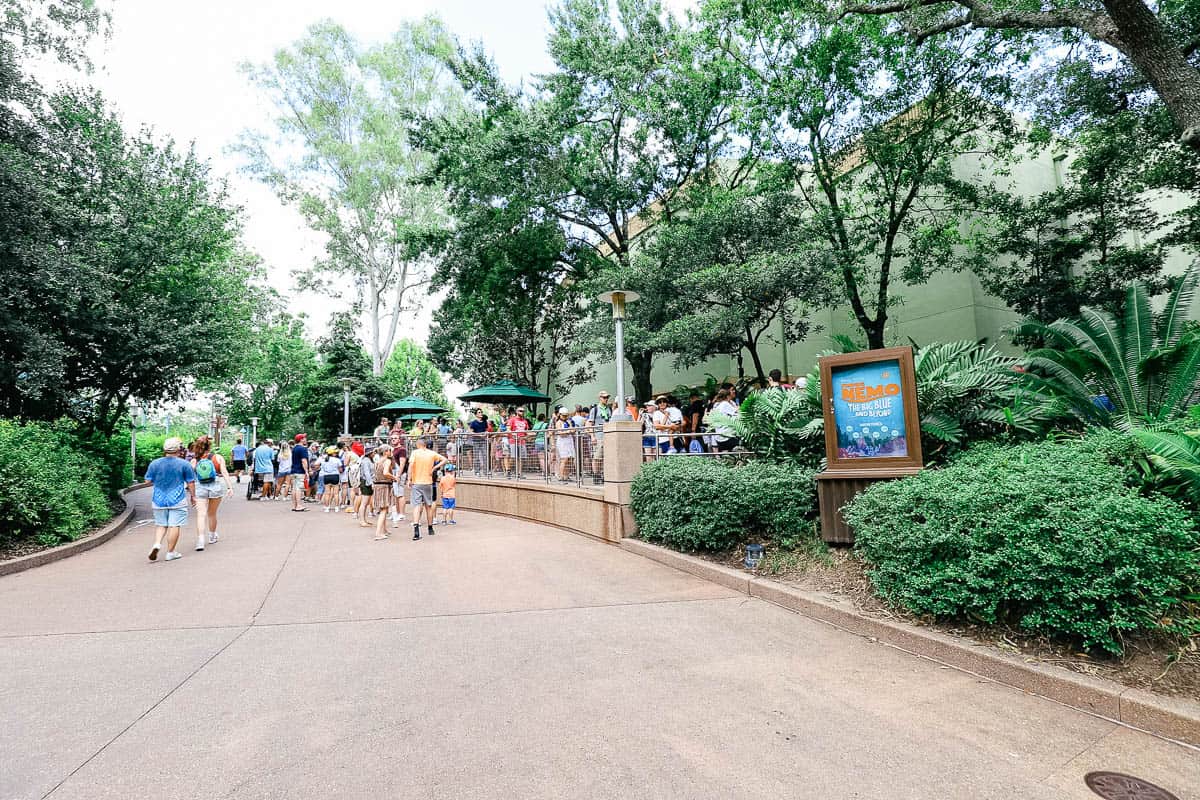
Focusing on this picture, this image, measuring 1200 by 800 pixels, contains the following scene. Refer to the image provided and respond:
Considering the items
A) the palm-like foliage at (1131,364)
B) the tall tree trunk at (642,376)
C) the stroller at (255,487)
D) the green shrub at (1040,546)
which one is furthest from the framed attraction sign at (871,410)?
the stroller at (255,487)

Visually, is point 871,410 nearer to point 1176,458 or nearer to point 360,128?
point 1176,458

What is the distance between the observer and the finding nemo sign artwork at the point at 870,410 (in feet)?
20.9

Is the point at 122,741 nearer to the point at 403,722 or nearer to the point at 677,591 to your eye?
the point at 403,722

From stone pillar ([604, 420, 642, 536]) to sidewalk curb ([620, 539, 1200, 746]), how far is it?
Result: 130 inches

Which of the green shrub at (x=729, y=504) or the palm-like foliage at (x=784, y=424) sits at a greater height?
the palm-like foliage at (x=784, y=424)

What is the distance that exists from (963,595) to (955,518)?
561 millimetres

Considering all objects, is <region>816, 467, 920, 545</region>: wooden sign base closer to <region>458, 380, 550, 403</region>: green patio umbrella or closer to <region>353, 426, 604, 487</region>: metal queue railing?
<region>353, 426, 604, 487</region>: metal queue railing

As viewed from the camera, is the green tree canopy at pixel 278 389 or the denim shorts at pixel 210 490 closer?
the denim shorts at pixel 210 490

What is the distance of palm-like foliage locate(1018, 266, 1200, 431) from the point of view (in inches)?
239

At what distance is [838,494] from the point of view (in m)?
6.59

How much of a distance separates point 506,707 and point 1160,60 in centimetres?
1033

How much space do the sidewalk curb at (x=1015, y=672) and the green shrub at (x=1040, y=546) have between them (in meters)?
0.24

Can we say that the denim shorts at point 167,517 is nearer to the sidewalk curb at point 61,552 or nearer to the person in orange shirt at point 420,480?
the sidewalk curb at point 61,552

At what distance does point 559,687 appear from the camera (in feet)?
13.2
